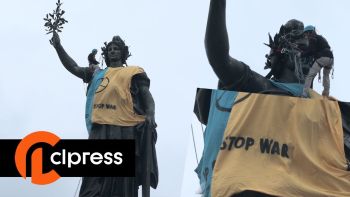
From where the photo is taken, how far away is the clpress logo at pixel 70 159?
896cm

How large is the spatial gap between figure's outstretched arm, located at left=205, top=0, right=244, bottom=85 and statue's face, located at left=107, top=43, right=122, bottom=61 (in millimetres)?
5845

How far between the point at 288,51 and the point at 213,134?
1.00m

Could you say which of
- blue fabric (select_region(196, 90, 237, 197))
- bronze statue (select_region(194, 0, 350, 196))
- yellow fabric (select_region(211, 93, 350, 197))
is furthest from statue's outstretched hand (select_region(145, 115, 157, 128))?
yellow fabric (select_region(211, 93, 350, 197))

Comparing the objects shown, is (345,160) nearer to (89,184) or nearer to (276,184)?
(276,184)

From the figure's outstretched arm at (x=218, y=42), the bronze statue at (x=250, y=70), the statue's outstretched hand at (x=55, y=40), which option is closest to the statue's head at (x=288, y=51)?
the bronze statue at (x=250, y=70)

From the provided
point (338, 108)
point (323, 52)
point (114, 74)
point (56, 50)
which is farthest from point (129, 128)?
point (338, 108)

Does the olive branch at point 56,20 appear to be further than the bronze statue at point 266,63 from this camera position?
Yes

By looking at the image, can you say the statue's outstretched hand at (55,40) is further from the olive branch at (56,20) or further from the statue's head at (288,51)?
the statue's head at (288,51)

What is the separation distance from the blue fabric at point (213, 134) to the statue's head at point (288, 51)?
719 mm

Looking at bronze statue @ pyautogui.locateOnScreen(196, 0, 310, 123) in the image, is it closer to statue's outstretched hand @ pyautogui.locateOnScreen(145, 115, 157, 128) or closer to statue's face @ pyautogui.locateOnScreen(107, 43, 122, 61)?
statue's outstretched hand @ pyautogui.locateOnScreen(145, 115, 157, 128)

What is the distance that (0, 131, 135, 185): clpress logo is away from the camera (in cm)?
896

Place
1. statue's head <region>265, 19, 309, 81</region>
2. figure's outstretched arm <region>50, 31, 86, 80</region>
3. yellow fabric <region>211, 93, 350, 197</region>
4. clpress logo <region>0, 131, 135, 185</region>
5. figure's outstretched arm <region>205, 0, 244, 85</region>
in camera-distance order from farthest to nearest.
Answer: figure's outstretched arm <region>50, 31, 86, 80</region> → clpress logo <region>0, 131, 135, 185</region> → statue's head <region>265, 19, 309, 81</region> → figure's outstretched arm <region>205, 0, 244, 85</region> → yellow fabric <region>211, 93, 350, 197</region>

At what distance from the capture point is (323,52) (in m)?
5.43

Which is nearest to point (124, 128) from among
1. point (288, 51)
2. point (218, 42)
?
point (288, 51)
